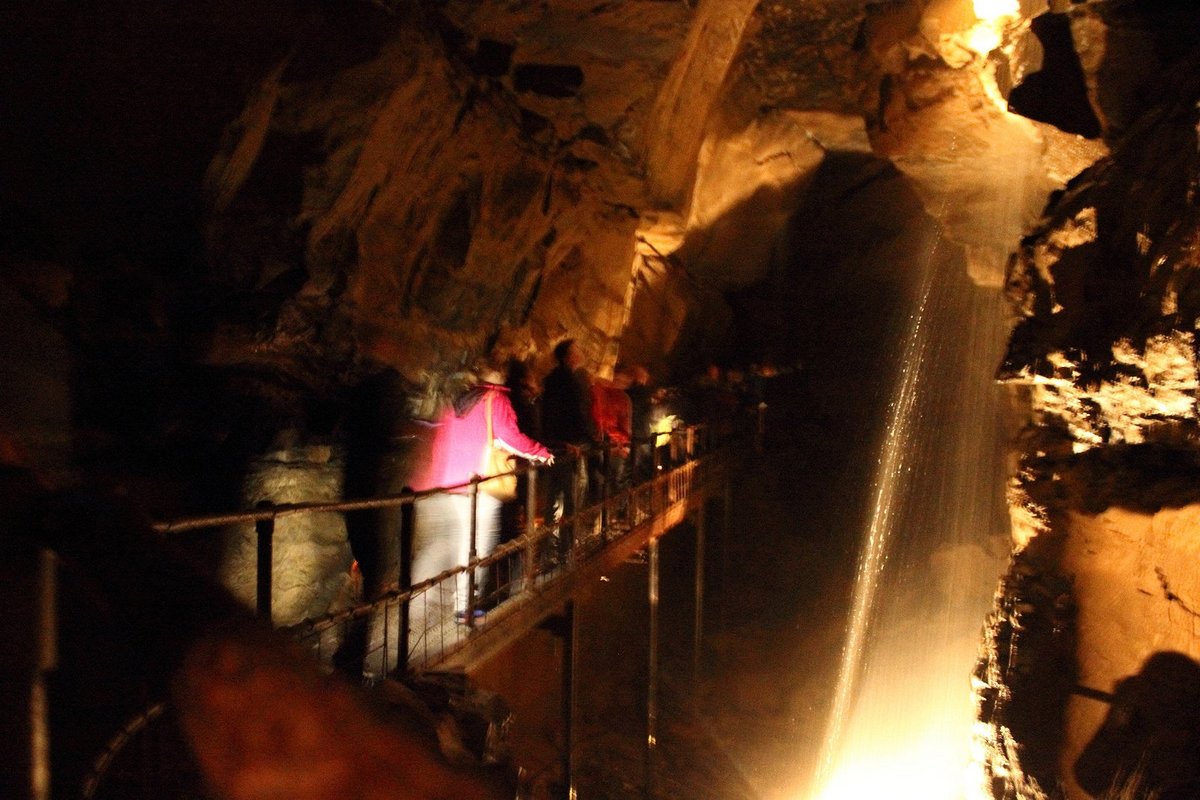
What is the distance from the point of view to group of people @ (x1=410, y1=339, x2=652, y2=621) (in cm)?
517

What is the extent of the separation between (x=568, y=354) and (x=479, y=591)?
6.78 ft

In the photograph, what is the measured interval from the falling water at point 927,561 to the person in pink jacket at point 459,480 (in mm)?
4122

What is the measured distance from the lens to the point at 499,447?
5.61 metres

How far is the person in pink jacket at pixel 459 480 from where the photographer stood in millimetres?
5156

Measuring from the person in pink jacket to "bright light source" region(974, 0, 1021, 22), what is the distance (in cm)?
663

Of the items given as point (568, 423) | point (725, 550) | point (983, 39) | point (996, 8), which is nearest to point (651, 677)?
point (568, 423)

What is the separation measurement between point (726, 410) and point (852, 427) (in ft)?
12.2

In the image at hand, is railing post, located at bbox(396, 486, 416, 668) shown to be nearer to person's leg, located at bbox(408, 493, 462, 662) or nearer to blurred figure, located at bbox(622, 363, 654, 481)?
person's leg, located at bbox(408, 493, 462, 662)

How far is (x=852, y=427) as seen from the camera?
51.5ft

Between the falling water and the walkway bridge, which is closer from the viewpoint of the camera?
the walkway bridge

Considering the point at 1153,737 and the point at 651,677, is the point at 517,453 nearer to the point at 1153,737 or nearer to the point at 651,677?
the point at 1153,737

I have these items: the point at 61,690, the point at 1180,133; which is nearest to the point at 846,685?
the point at 1180,133

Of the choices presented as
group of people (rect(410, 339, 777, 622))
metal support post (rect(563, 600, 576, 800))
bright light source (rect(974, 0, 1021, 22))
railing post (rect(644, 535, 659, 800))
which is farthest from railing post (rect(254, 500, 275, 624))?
bright light source (rect(974, 0, 1021, 22))

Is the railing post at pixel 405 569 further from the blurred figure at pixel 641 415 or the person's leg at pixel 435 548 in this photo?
the blurred figure at pixel 641 415
